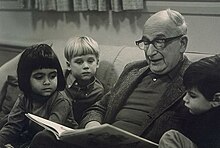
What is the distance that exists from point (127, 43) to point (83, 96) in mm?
307

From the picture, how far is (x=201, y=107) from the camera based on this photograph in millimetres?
1061

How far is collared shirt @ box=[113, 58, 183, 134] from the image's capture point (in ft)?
3.88

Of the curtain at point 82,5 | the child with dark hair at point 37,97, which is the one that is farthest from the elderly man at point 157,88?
the curtain at point 82,5

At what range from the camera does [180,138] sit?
1080 mm

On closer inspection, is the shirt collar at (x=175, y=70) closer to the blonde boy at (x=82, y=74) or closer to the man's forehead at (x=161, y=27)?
the man's forehead at (x=161, y=27)

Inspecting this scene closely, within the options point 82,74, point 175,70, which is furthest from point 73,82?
point 175,70

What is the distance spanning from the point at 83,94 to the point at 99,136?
0.27 metres

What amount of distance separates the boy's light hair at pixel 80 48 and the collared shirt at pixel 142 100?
0.22m

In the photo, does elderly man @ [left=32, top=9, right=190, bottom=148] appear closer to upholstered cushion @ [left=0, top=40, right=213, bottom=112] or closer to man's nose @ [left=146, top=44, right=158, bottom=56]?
man's nose @ [left=146, top=44, right=158, bottom=56]

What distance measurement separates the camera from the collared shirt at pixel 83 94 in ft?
4.55

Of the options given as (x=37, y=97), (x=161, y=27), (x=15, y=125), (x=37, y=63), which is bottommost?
(x=15, y=125)

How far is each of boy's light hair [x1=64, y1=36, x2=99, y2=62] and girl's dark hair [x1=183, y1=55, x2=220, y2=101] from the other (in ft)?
1.25

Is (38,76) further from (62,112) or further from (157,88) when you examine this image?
(157,88)

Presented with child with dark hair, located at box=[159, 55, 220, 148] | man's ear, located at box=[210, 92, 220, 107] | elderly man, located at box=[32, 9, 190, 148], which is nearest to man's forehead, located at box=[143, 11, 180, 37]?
elderly man, located at box=[32, 9, 190, 148]
